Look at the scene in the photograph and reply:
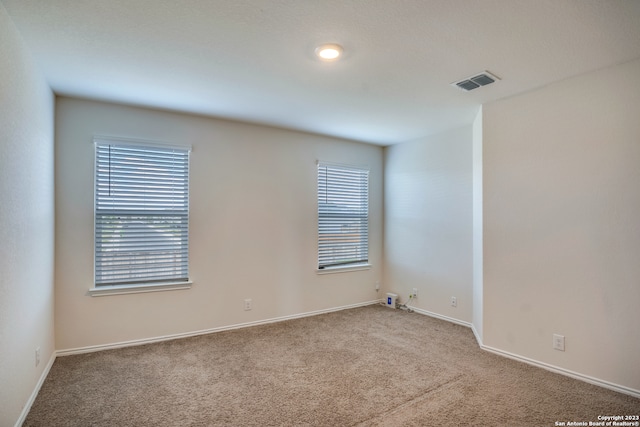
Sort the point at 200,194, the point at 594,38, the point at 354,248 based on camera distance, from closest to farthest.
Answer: the point at 594,38, the point at 200,194, the point at 354,248

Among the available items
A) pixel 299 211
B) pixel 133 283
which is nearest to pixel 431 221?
pixel 299 211

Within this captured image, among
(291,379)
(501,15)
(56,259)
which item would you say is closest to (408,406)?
(291,379)

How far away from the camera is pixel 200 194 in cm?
379

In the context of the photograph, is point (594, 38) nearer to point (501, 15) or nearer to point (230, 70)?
point (501, 15)

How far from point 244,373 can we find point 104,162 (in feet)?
8.10

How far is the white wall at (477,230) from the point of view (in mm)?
3490

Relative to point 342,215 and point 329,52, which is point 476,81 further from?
point 342,215

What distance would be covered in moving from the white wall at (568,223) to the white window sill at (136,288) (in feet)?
10.7

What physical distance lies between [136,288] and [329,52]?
295cm

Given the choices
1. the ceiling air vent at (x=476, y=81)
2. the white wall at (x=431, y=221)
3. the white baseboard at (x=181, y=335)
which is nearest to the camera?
the ceiling air vent at (x=476, y=81)

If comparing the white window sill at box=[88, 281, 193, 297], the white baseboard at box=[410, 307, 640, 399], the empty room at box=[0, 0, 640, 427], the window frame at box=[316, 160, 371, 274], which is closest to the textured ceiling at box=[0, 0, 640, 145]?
the empty room at box=[0, 0, 640, 427]

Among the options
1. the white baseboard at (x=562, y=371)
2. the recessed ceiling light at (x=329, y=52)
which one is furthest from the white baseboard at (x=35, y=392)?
the white baseboard at (x=562, y=371)

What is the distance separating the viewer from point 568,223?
2771 mm

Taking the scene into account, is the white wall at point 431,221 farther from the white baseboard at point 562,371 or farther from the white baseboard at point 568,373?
the white baseboard at point 568,373
